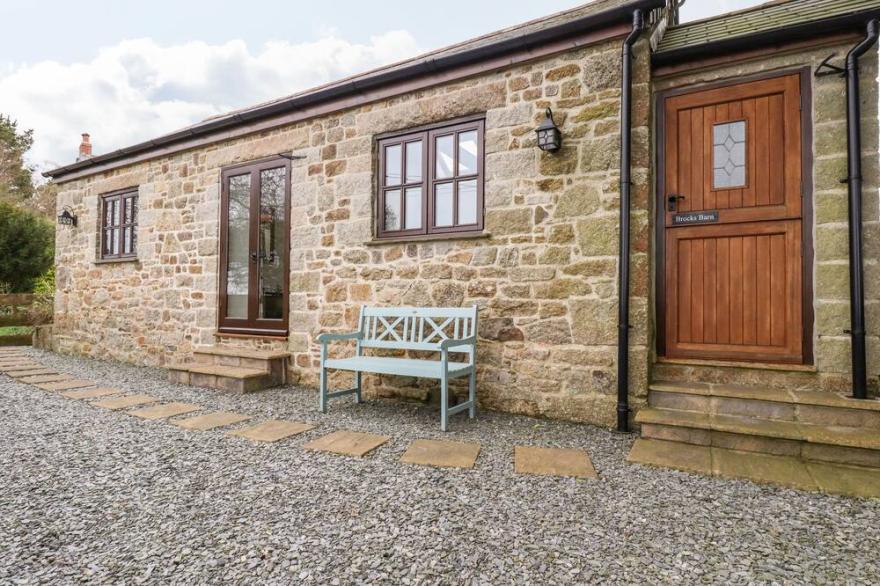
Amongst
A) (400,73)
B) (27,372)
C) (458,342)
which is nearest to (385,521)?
(458,342)

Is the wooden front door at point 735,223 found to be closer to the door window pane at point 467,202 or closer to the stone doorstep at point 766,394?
the stone doorstep at point 766,394

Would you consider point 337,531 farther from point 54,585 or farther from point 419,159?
point 419,159

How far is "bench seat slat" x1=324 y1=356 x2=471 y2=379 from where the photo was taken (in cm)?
353

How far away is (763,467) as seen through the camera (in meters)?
2.64

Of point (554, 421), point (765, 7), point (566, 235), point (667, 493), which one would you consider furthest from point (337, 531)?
point (765, 7)

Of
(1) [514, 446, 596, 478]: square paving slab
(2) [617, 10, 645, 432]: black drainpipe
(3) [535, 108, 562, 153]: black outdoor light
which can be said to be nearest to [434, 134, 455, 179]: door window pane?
(3) [535, 108, 562, 153]: black outdoor light

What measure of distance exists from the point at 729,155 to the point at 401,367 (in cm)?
324

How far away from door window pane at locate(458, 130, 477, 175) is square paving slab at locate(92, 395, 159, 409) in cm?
382

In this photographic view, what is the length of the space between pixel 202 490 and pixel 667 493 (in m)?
2.46

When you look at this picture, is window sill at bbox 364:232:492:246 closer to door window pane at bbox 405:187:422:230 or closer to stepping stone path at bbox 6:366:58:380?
door window pane at bbox 405:187:422:230

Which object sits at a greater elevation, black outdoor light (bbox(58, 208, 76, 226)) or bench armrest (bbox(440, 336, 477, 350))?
black outdoor light (bbox(58, 208, 76, 226))

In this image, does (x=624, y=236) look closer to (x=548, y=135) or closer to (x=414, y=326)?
(x=548, y=135)

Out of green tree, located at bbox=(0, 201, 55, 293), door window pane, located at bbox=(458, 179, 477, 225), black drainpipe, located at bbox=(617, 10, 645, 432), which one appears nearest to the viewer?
black drainpipe, located at bbox=(617, 10, 645, 432)

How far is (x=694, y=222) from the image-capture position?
3.70m
